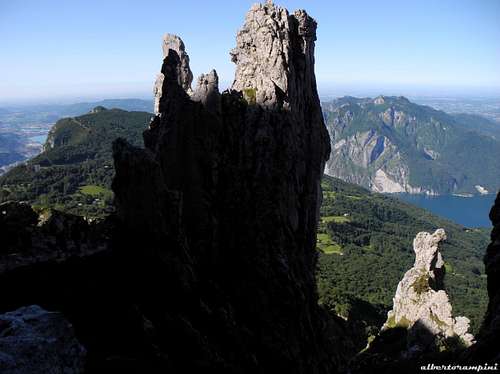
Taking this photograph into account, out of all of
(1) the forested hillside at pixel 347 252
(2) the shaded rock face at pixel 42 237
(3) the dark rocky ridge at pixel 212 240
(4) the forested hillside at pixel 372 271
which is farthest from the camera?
(1) the forested hillside at pixel 347 252

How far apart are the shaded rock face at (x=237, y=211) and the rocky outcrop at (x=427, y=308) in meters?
7.06

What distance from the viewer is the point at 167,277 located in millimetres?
19234

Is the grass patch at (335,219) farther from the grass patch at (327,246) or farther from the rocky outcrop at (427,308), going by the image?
the rocky outcrop at (427,308)

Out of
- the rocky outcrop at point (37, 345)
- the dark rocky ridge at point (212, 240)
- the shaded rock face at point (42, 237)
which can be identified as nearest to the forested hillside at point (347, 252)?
the dark rocky ridge at point (212, 240)

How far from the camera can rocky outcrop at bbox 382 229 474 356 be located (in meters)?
31.6

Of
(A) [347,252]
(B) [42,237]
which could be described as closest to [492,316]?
(B) [42,237]

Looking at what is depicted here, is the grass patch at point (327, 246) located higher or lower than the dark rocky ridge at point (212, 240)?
lower

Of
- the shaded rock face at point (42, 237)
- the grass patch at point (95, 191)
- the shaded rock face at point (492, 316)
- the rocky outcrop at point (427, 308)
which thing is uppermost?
the shaded rock face at point (42, 237)

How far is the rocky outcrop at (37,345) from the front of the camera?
472 inches

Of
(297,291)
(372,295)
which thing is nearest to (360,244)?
(372,295)

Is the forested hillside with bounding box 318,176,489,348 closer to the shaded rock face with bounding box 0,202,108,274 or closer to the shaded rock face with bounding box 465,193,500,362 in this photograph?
the shaded rock face with bounding box 465,193,500,362

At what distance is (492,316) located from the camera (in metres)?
17.9

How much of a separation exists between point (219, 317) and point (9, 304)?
Result: 924 cm

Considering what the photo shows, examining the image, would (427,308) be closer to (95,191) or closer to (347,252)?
(347,252)
